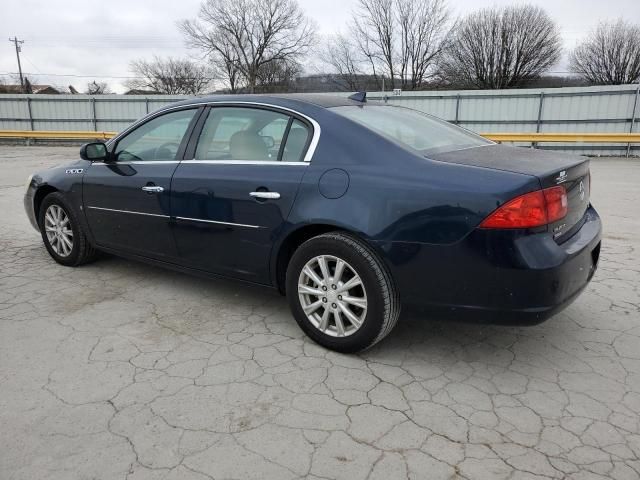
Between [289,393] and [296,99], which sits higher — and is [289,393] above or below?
below

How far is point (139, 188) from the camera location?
3867 millimetres

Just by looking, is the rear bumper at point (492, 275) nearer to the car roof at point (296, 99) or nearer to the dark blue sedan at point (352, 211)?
the dark blue sedan at point (352, 211)

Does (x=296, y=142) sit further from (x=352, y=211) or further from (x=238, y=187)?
(x=352, y=211)

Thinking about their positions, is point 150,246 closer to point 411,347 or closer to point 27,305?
point 27,305

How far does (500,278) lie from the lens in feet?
8.31

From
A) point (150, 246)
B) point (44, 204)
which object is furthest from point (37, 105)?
point (150, 246)

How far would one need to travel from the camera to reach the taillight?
2.48 m

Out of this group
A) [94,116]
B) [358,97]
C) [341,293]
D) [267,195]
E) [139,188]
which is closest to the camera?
[341,293]

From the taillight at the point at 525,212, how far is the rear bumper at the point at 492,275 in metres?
0.05

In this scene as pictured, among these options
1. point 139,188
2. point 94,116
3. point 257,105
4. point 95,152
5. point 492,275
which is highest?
point 257,105

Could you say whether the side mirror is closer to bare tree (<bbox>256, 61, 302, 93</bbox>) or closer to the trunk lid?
the trunk lid

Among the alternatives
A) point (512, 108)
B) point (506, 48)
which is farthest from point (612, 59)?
point (512, 108)

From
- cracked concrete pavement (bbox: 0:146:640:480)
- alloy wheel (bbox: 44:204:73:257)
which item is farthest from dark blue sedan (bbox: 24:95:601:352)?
alloy wheel (bbox: 44:204:73:257)

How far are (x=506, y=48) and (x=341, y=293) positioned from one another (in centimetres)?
4361
